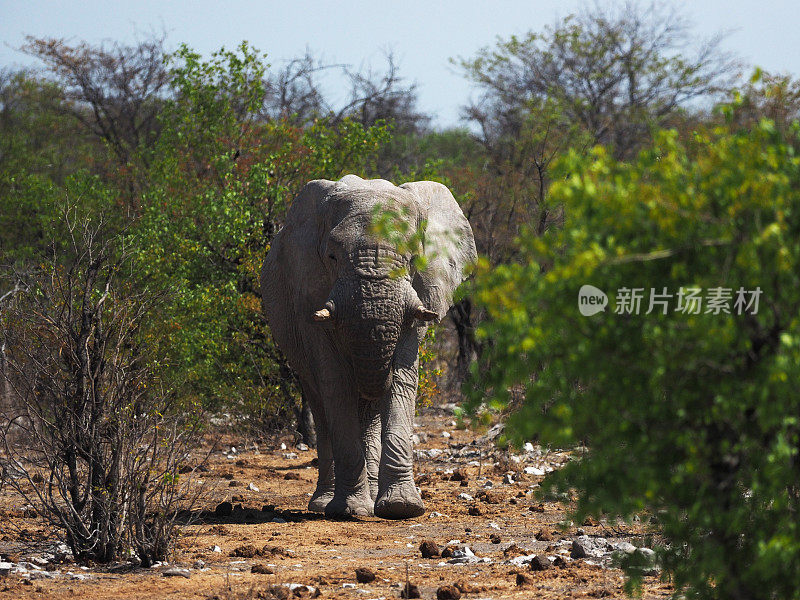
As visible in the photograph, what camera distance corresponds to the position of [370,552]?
7.53 metres

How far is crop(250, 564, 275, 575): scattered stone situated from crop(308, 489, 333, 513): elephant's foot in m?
3.16

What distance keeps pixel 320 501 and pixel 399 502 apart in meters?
1.42

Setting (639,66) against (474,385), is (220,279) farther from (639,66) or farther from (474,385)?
(639,66)

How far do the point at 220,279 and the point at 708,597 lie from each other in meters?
11.6

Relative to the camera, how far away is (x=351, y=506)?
9.16 metres

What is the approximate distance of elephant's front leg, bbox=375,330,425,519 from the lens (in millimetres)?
8906

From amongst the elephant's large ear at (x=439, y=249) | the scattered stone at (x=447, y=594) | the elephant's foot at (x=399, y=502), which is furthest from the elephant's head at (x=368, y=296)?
the scattered stone at (x=447, y=594)

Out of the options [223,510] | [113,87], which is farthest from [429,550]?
[113,87]

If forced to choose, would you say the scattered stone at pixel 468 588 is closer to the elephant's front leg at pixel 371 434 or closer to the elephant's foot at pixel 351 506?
the elephant's foot at pixel 351 506

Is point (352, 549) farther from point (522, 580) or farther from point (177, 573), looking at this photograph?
point (522, 580)

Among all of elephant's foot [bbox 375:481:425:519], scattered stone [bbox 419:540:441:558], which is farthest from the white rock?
scattered stone [bbox 419:540:441:558]

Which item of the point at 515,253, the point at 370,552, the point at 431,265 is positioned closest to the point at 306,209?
the point at 431,265

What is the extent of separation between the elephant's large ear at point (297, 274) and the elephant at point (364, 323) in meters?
0.02

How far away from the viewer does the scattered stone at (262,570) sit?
662cm
